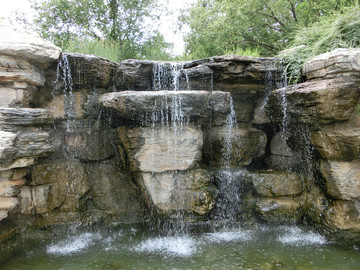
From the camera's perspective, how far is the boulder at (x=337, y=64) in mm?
3916

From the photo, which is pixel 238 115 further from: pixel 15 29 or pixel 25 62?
pixel 15 29

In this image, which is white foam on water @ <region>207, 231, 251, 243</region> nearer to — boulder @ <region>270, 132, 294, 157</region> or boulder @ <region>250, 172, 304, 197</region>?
boulder @ <region>250, 172, 304, 197</region>

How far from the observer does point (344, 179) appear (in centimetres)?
424

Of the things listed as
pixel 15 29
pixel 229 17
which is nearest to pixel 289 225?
pixel 15 29

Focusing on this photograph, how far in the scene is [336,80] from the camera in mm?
4016

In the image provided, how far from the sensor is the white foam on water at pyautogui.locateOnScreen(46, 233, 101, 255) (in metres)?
4.27

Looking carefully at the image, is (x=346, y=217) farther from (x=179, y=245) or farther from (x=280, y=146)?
(x=179, y=245)

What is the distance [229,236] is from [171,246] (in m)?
1.11

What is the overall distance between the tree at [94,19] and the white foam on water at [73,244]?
8974 millimetres

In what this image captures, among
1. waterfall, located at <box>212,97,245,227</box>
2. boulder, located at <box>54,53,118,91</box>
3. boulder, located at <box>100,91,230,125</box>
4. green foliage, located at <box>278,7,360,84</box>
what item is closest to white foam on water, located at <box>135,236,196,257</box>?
waterfall, located at <box>212,97,245,227</box>

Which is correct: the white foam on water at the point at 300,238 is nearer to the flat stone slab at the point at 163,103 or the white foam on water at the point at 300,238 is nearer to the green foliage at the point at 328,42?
the flat stone slab at the point at 163,103

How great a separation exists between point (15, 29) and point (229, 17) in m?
6.66

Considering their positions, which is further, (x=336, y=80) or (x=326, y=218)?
(x=326, y=218)

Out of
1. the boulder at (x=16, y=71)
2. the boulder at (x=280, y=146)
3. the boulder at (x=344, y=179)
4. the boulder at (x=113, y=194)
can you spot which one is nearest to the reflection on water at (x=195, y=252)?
the boulder at (x=113, y=194)
